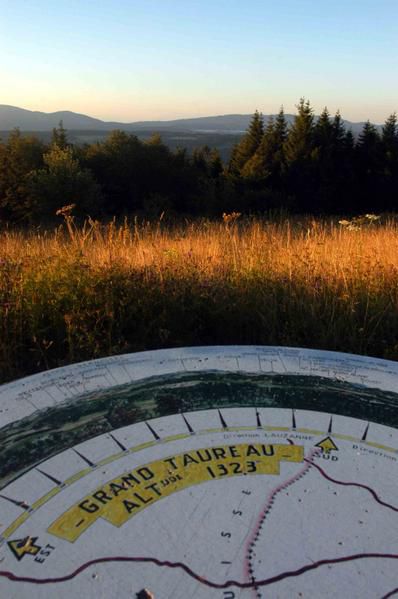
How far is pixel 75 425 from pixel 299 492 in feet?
2.66

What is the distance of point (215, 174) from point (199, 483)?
103ft

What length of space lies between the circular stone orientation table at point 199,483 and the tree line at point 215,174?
19.3 m

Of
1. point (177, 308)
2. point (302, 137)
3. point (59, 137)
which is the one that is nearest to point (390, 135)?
point (302, 137)

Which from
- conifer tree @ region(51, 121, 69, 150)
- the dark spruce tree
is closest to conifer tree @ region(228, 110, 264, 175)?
the dark spruce tree

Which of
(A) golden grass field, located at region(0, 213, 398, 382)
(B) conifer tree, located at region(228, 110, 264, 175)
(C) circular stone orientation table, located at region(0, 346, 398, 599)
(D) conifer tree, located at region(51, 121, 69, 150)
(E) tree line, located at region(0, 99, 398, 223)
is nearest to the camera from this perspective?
(C) circular stone orientation table, located at region(0, 346, 398, 599)

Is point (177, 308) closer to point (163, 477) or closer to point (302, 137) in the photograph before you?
point (163, 477)

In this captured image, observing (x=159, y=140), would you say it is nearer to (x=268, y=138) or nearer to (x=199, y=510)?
(x=268, y=138)

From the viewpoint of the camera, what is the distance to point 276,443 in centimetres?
177

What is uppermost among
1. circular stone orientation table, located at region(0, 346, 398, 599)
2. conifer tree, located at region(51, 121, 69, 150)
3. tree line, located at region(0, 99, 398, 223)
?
conifer tree, located at region(51, 121, 69, 150)

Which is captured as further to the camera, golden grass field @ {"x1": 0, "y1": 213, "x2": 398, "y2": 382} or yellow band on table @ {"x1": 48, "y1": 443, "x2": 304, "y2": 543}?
golden grass field @ {"x1": 0, "y1": 213, "x2": 398, "y2": 382}

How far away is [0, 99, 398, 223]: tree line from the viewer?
21.6m

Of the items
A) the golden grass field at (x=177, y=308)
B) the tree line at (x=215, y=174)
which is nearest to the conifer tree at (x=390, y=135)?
the tree line at (x=215, y=174)

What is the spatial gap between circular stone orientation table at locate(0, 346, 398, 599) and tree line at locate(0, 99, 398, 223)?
1930 cm

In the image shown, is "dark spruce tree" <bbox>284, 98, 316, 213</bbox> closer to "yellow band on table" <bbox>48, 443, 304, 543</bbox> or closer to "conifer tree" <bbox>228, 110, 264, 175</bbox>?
"conifer tree" <bbox>228, 110, 264, 175</bbox>
